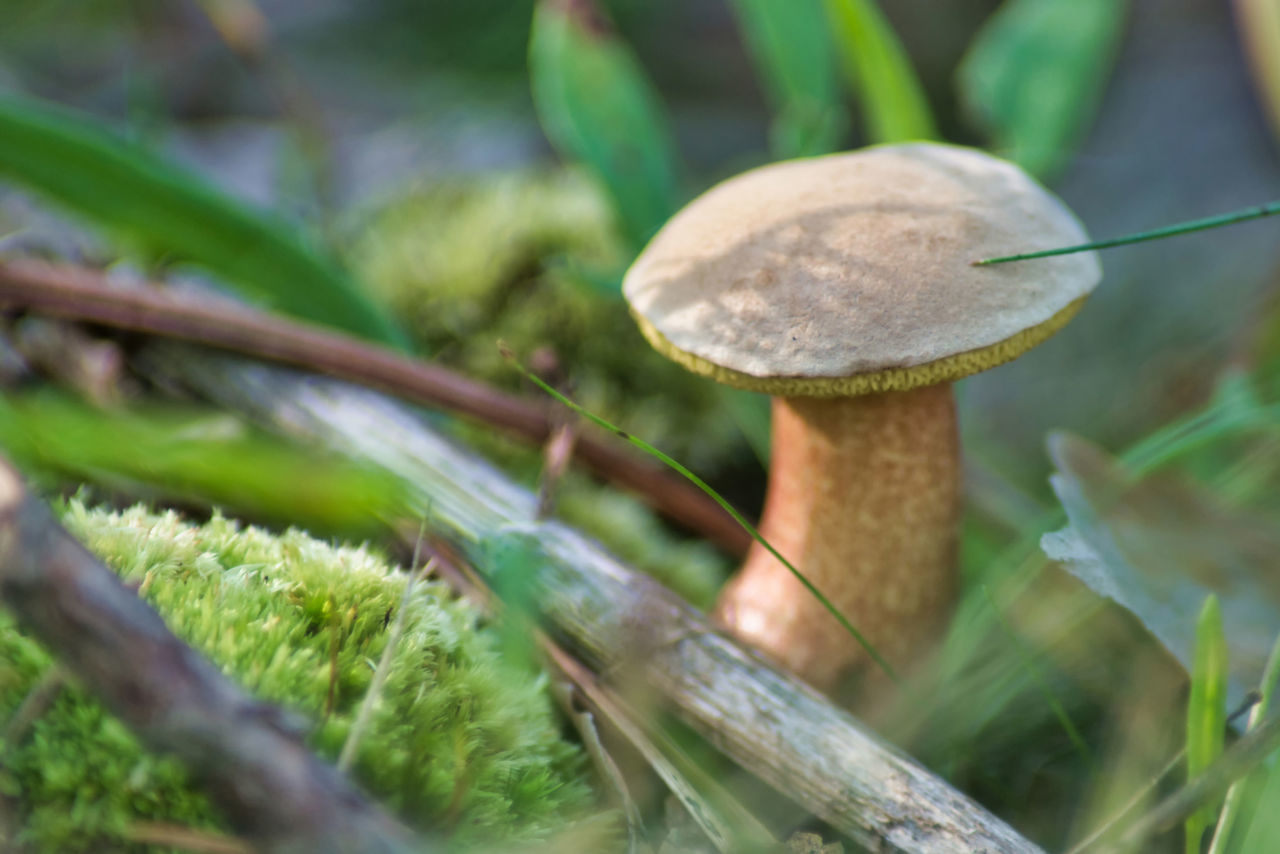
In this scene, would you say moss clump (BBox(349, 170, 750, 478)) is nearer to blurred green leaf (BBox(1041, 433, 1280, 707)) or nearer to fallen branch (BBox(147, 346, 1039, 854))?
fallen branch (BBox(147, 346, 1039, 854))

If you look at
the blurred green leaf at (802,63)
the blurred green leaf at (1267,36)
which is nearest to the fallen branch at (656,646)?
the blurred green leaf at (802,63)

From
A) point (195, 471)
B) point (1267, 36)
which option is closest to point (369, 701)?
point (195, 471)

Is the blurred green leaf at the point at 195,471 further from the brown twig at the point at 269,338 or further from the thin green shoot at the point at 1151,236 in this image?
the thin green shoot at the point at 1151,236

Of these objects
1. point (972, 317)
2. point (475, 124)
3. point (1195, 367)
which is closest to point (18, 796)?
point (972, 317)

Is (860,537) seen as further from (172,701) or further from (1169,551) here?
(172,701)

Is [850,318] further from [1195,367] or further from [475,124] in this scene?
[475,124]

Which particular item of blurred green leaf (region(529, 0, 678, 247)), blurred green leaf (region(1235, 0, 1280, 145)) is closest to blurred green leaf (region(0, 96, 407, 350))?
blurred green leaf (region(529, 0, 678, 247))

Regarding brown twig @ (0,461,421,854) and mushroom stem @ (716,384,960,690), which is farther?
mushroom stem @ (716,384,960,690)
